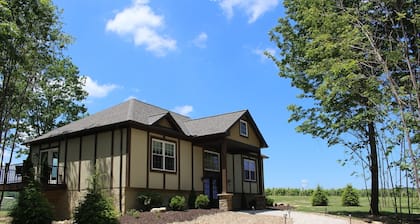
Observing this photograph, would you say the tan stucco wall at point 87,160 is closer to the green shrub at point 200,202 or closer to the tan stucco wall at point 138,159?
the tan stucco wall at point 138,159

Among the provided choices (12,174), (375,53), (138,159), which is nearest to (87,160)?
(138,159)

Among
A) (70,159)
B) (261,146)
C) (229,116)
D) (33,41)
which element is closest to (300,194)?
(261,146)

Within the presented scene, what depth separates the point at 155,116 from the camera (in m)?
18.4

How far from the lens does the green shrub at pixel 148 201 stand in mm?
16312

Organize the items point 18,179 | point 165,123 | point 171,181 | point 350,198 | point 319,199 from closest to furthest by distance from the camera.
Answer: point 171,181
point 165,123
point 18,179
point 350,198
point 319,199

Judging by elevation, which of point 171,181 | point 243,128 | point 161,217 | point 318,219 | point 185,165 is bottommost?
point 318,219

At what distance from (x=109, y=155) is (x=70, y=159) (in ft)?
9.32

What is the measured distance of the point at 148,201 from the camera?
16.3 meters

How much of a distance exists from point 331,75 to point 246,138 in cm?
1012

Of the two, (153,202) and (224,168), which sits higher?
(224,168)

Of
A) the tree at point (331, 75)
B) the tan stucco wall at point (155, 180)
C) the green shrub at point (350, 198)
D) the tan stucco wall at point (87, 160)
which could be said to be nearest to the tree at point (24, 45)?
the tan stucco wall at point (87, 160)

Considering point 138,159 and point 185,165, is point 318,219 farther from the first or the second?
point 138,159

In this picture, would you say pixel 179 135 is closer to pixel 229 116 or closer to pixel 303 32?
pixel 229 116

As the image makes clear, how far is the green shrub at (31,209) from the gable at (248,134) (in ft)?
31.0
